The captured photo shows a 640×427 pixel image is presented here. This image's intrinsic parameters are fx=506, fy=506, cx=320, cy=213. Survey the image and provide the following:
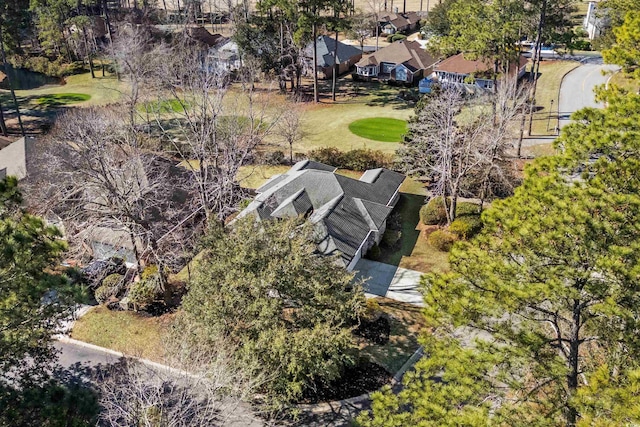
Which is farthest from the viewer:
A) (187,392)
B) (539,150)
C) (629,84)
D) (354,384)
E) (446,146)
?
(539,150)

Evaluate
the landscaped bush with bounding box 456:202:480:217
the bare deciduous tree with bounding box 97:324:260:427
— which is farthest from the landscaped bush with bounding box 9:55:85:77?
the bare deciduous tree with bounding box 97:324:260:427

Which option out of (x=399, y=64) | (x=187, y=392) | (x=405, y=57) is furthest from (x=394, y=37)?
(x=187, y=392)

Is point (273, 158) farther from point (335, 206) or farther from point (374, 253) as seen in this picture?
point (374, 253)

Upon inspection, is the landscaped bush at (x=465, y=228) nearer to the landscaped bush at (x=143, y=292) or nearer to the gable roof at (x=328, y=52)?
the landscaped bush at (x=143, y=292)

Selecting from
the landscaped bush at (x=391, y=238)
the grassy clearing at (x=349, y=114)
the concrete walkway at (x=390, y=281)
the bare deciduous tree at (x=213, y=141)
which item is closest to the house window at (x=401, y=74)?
the grassy clearing at (x=349, y=114)

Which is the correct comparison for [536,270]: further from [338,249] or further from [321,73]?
[321,73]

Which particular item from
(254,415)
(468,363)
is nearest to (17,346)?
(254,415)
